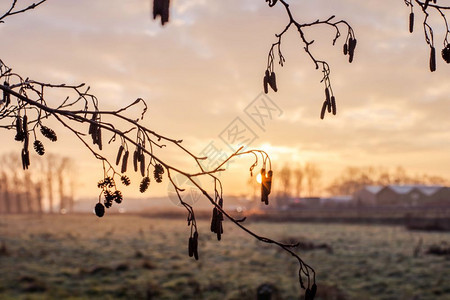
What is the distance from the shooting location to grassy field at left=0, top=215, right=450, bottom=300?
53.5ft

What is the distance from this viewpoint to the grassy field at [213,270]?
642 inches

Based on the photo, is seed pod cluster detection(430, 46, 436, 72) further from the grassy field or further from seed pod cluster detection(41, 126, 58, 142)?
the grassy field

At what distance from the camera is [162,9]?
5.21ft

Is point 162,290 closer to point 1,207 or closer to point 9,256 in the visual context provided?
point 9,256

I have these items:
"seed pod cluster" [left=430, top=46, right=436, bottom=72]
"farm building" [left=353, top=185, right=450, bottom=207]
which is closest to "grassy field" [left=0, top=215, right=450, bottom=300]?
"seed pod cluster" [left=430, top=46, right=436, bottom=72]

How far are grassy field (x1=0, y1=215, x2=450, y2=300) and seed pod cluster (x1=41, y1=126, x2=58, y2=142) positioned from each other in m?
13.7

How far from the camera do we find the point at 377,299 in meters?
15.5

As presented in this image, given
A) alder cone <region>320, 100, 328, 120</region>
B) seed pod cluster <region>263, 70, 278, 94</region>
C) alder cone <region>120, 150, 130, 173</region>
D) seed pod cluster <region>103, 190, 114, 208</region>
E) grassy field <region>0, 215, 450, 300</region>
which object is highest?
seed pod cluster <region>263, 70, 278, 94</region>

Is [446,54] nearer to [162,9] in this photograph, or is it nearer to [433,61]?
[433,61]

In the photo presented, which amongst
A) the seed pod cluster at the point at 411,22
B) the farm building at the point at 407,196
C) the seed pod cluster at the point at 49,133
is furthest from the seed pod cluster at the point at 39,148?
the farm building at the point at 407,196

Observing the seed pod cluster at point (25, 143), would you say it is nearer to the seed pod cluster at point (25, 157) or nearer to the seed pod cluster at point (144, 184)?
the seed pod cluster at point (25, 157)

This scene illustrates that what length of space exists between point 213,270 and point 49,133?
1868 cm

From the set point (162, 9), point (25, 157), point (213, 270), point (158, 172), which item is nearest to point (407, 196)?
point (213, 270)

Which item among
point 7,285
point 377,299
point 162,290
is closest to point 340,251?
point 377,299
